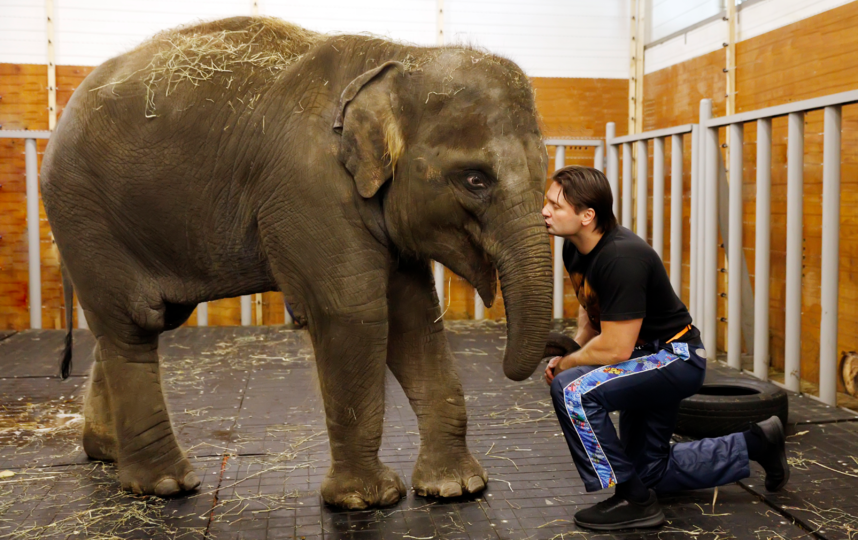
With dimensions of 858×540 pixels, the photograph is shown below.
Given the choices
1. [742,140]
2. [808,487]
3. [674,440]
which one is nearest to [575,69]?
[742,140]

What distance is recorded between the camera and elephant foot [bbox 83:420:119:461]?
3.62m

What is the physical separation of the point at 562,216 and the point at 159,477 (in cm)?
185

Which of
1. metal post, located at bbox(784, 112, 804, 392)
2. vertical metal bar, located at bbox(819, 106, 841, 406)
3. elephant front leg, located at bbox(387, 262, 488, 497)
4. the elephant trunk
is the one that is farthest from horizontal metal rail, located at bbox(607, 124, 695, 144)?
the elephant trunk

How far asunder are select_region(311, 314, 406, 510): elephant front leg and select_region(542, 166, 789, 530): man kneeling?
648mm

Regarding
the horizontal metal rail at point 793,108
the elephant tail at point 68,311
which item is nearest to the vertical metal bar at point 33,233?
the elephant tail at point 68,311

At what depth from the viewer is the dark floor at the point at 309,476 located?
2879 millimetres

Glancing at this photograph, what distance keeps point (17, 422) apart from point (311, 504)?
7.00ft

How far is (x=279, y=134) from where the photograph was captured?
2.92m

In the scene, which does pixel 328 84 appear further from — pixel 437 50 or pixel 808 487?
pixel 808 487

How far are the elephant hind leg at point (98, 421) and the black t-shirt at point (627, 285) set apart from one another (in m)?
2.10

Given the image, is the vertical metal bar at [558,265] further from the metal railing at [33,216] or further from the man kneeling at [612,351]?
the man kneeling at [612,351]

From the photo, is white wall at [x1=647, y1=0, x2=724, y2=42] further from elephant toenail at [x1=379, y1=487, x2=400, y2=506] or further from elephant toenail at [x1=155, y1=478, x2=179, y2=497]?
elephant toenail at [x1=155, y1=478, x2=179, y2=497]

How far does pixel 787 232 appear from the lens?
4.88m

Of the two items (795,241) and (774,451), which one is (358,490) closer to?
(774,451)
